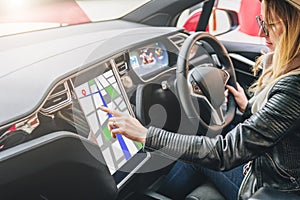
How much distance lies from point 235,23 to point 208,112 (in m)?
1.23

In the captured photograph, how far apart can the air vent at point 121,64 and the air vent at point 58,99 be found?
0.99 feet

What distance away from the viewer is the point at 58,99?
1.08 m

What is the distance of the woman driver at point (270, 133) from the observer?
2.77 feet

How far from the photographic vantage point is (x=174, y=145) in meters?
0.94

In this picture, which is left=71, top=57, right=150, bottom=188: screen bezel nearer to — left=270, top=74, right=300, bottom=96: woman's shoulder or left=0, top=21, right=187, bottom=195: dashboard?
left=0, top=21, right=187, bottom=195: dashboard

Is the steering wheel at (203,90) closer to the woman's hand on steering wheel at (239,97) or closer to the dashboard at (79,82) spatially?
the woman's hand on steering wheel at (239,97)

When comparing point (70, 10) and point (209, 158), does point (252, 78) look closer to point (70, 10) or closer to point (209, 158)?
point (70, 10)

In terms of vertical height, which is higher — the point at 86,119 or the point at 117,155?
the point at 86,119

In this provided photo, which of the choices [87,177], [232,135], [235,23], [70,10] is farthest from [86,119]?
[235,23]

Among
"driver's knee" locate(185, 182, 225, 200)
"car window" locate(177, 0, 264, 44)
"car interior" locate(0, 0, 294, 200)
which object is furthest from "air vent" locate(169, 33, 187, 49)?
"driver's knee" locate(185, 182, 225, 200)

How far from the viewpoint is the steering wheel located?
4.23 feet

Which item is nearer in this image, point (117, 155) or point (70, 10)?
point (117, 155)

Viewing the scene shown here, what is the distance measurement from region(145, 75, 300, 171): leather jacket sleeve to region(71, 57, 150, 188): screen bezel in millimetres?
319

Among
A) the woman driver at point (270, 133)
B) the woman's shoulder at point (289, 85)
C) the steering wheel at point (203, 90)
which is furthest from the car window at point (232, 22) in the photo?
the woman's shoulder at point (289, 85)
